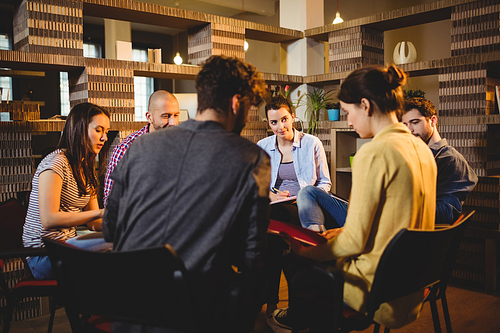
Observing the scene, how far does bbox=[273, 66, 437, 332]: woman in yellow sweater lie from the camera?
1.35 m

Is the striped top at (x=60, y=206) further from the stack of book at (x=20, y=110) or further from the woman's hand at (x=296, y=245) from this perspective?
the woman's hand at (x=296, y=245)

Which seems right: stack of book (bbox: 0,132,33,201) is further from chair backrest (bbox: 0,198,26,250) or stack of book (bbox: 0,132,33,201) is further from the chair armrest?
the chair armrest

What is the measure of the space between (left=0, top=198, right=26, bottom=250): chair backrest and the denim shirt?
1.56m

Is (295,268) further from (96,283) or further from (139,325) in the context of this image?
(96,283)

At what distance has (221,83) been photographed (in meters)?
1.25

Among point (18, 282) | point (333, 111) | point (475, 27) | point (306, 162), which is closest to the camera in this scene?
point (18, 282)

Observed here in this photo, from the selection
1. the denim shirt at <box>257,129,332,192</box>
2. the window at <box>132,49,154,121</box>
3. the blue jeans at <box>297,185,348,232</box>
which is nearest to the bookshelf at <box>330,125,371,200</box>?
the denim shirt at <box>257,129,332,192</box>

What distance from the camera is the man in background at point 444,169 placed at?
217 centimetres

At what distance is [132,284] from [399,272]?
84cm

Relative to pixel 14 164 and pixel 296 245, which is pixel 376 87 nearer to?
pixel 296 245

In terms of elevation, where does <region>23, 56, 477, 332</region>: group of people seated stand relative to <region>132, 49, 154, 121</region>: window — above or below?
below


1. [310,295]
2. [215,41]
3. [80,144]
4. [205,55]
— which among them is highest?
[215,41]

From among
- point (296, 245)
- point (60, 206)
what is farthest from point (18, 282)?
point (296, 245)

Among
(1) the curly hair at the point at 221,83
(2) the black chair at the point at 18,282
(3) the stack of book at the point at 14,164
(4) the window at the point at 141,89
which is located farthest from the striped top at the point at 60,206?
(4) the window at the point at 141,89
